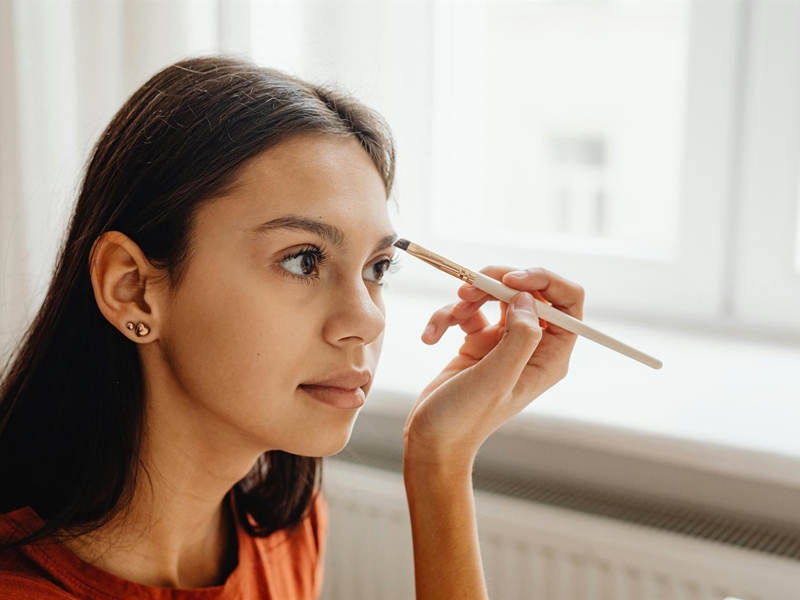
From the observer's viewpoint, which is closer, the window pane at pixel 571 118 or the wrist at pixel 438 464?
the wrist at pixel 438 464

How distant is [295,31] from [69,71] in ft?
1.30

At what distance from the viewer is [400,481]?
4.69 feet

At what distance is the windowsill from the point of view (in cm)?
117

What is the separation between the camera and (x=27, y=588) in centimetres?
87

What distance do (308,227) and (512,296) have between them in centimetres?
24

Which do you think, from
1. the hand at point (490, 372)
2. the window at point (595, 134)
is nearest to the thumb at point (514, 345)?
the hand at point (490, 372)

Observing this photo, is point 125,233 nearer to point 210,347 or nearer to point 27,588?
point 210,347

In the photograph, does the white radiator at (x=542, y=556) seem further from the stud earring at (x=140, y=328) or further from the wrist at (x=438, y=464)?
the stud earring at (x=140, y=328)

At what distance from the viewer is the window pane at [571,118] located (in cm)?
166

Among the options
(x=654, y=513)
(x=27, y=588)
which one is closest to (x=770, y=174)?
(x=654, y=513)

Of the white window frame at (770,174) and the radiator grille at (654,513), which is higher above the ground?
the white window frame at (770,174)

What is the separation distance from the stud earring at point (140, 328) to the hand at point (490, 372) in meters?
0.30

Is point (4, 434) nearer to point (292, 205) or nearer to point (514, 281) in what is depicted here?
point (292, 205)

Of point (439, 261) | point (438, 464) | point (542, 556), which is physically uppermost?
point (439, 261)
